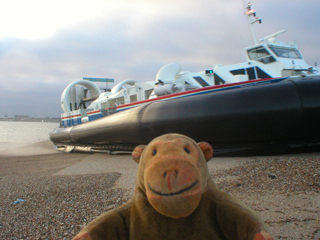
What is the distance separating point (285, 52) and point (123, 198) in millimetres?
7279

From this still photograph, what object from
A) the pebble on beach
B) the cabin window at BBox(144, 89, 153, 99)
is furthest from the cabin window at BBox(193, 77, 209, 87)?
the pebble on beach

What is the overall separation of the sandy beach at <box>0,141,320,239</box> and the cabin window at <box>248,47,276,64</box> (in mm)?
5083

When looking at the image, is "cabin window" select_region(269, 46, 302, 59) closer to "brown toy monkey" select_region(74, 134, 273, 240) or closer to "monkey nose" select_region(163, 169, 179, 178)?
"brown toy monkey" select_region(74, 134, 273, 240)

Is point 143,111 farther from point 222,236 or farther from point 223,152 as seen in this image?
point 222,236

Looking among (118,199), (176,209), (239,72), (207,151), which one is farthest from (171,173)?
(239,72)

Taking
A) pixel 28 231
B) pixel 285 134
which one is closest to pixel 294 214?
pixel 28 231

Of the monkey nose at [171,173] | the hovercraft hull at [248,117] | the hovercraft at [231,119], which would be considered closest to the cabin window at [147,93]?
the hovercraft at [231,119]

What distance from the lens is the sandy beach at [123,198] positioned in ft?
5.31

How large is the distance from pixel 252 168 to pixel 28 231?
2.21 metres

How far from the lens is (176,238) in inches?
37.6

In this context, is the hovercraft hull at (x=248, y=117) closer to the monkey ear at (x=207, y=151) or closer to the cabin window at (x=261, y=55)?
the monkey ear at (x=207, y=151)

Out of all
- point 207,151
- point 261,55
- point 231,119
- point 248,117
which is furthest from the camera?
point 261,55

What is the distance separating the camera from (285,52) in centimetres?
761

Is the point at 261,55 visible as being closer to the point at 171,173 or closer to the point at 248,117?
the point at 248,117
